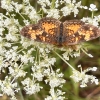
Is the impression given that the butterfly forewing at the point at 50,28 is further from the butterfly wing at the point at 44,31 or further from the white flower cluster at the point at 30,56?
the white flower cluster at the point at 30,56

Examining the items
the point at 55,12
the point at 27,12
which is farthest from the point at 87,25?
the point at 27,12

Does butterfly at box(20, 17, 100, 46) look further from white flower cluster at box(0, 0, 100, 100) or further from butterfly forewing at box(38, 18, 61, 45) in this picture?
white flower cluster at box(0, 0, 100, 100)

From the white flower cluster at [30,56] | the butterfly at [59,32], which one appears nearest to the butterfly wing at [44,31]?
the butterfly at [59,32]

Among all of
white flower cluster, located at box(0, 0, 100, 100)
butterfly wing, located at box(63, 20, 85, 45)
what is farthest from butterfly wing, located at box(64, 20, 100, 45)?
white flower cluster, located at box(0, 0, 100, 100)

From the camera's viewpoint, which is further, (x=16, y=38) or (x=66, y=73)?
(x=66, y=73)

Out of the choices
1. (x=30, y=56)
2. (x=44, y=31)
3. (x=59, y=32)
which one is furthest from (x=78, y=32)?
(x=30, y=56)

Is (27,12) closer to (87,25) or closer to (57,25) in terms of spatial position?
(57,25)

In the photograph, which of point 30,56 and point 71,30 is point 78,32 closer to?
point 71,30

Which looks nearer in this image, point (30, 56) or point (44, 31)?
point (44, 31)

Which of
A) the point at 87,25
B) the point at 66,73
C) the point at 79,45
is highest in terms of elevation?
the point at 87,25
